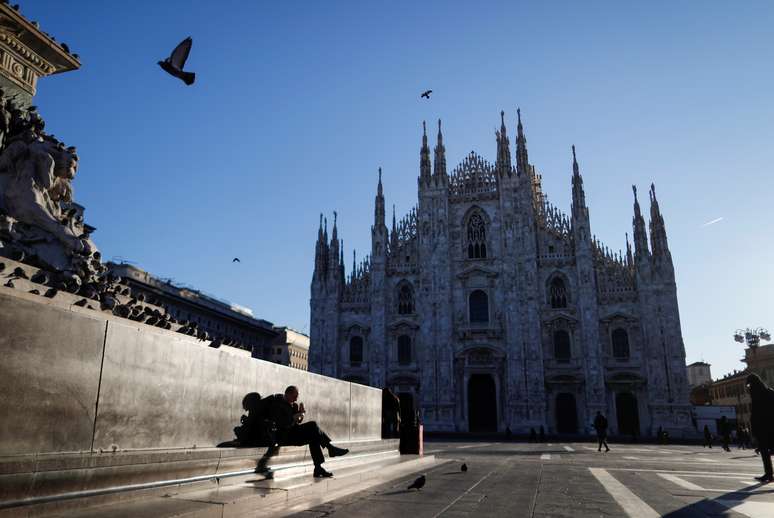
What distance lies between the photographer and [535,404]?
108ft

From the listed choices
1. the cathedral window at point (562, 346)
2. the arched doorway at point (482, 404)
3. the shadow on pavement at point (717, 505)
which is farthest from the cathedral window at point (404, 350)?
the shadow on pavement at point (717, 505)

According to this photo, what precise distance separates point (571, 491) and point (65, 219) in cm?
658

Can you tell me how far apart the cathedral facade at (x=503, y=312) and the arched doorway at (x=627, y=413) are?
0.06 m

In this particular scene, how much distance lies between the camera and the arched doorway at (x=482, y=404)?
3459cm

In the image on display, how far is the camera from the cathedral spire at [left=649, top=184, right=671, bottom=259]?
3378 centimetres

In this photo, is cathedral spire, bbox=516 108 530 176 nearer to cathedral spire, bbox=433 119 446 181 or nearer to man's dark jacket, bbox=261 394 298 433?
Answer: cathedral spire, bbox=433 119 446 181

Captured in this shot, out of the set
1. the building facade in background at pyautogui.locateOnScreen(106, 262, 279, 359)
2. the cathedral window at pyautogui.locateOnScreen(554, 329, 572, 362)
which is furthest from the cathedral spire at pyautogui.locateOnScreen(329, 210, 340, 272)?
the cathedral window at pyautogui.locateOnScreen(554, 329, 572, 362)

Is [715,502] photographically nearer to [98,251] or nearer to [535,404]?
[98,251]

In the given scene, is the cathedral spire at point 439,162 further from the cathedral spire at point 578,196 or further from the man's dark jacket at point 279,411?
the man's dark jacket at point 279,411

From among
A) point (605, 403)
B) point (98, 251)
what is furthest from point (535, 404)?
point (98, 251)

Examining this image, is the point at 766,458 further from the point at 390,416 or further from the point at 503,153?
the point at 503,153

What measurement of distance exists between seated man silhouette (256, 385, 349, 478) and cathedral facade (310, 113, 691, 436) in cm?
2928

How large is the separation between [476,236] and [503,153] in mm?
6392

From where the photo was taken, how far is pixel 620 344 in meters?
33.3
